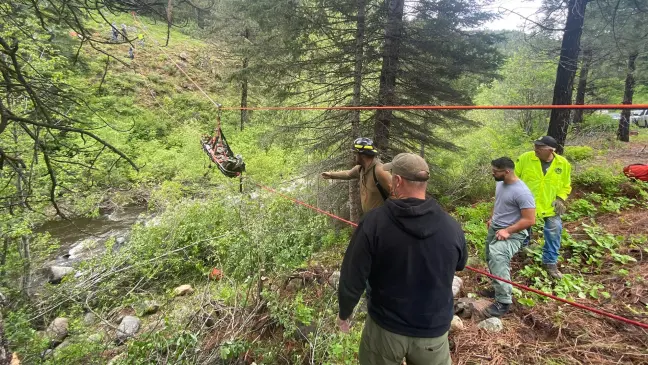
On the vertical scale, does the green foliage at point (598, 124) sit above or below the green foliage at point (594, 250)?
above

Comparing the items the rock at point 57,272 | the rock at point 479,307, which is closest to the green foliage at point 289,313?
the rock at point 479,307

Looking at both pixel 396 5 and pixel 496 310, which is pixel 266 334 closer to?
pixel 496 310

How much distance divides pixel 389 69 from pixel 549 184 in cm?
389

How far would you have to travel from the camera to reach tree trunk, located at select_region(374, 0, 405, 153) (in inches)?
243

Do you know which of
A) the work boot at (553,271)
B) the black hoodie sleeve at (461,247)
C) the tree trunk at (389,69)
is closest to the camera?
the black hoodie sleeve at (461,247)

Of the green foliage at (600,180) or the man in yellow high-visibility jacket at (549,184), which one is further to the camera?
the green foliage at (600,180)

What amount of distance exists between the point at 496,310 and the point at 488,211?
382 centimetres

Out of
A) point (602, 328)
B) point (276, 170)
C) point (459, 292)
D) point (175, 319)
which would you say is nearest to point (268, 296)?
point (175, 319)

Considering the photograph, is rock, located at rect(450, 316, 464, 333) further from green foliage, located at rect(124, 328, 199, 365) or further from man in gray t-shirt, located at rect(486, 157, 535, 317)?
green foliage, located at rect(124, 328, 199, 365)

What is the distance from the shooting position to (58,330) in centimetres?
510

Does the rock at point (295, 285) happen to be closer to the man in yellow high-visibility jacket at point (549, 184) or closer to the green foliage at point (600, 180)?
the man in yellow high-visibility jacket at point (549, 184)

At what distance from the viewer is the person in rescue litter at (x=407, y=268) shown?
5.55 feet

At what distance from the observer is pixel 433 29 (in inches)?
247

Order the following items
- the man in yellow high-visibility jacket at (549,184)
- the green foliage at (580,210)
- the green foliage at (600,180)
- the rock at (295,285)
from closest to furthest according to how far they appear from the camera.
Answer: the man in yellow high-visibility jacket at (549,184), the rock at (295,285), the green foliage at (580,210), the green foliage at (600,180)
